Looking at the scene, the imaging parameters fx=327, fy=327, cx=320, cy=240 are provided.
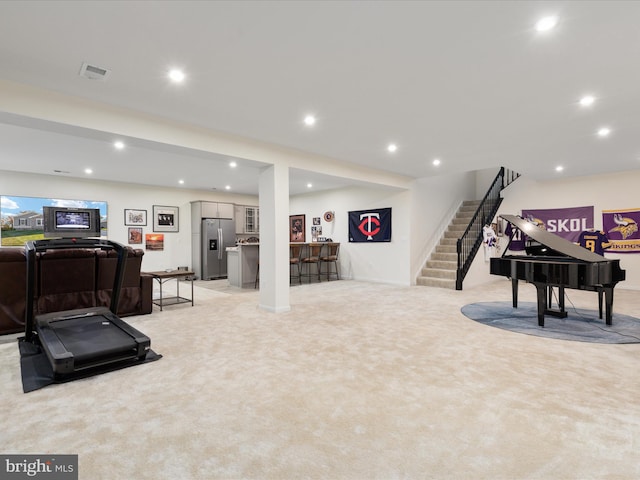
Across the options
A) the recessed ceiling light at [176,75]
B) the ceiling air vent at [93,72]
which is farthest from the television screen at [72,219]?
the recessed ceiling light at [176,75]

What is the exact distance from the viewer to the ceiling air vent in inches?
109

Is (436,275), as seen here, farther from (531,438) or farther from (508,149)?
(531,438)

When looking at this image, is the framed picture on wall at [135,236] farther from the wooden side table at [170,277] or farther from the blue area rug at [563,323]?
the blue area rug at [563,323]

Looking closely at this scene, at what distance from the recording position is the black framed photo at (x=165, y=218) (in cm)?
932

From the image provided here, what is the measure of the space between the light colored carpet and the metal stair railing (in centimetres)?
370

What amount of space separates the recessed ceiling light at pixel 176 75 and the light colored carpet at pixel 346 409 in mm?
2643

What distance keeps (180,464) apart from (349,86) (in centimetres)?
324

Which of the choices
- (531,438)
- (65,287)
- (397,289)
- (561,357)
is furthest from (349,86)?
(397,289)

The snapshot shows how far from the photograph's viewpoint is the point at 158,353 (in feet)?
10.9

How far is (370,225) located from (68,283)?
21.1 ft

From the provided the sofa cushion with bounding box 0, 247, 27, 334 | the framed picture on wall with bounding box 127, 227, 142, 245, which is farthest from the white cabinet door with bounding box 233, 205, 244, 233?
the sofa cushion with bounding box 0, 247, 27, 334

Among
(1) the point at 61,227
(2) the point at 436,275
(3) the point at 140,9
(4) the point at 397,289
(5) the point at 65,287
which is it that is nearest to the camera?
(3) the point at 140,9

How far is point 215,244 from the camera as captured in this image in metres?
9.62

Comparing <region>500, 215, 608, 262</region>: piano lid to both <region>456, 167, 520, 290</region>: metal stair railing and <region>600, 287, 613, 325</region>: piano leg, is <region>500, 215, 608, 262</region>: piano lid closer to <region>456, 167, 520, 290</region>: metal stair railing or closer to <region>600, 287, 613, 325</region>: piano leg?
<region>600, 287, 613, 325</region>: piano leg
